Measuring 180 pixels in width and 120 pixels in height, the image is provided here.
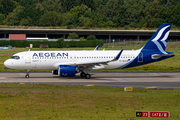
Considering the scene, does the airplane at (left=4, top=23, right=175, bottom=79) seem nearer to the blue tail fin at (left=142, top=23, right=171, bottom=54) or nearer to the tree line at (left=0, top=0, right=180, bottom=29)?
the blue tail fin at (left=142, top=23, right=171, bottom=54)

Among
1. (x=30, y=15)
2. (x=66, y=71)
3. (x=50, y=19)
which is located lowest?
(x=66, y=71)

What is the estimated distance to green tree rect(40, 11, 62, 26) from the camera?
152m

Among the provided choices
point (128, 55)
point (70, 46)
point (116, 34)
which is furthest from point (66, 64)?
point (116, 34)

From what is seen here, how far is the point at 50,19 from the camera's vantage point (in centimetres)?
15288

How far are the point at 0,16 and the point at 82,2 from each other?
172 ft

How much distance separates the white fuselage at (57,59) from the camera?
129ft

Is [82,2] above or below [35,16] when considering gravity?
above

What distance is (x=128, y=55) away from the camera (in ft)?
135

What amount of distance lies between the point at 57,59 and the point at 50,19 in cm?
11610

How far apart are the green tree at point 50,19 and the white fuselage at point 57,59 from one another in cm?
11210

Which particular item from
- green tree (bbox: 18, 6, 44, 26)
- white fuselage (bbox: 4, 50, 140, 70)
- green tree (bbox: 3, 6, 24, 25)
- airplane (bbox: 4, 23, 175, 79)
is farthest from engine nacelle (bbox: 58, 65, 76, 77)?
green tree (bbox: 3, 6, 24, 25)

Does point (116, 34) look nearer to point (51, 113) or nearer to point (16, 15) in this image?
point (16, 15)

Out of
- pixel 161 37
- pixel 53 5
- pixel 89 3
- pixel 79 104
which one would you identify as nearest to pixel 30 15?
pixel 53 5

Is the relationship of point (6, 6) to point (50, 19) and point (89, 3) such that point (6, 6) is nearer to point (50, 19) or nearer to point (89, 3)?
point (50, 19)
